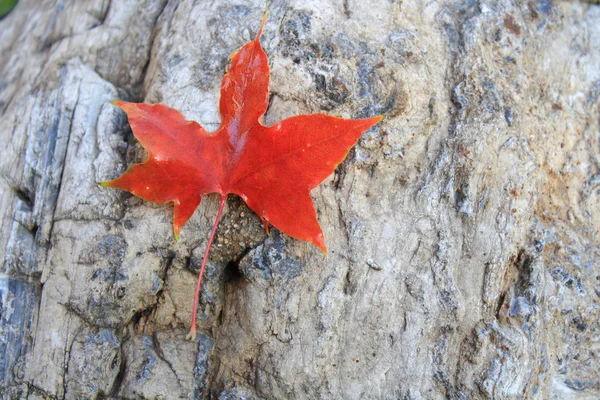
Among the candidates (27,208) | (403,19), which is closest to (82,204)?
(27,208)

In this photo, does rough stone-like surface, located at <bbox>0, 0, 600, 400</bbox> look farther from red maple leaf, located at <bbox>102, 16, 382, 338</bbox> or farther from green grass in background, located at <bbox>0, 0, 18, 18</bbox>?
green grass in background, located at <bbox>0, 0, 18, 18</bbox>

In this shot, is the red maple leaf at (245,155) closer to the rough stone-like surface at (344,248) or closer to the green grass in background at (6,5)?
the rough stone-like surface at (344,248)

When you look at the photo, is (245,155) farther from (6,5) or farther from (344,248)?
(6,5)

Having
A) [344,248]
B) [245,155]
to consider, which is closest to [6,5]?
[245,155]

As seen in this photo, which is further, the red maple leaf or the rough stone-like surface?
the rough stone-like surface

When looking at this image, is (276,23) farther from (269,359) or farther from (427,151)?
(269,359)

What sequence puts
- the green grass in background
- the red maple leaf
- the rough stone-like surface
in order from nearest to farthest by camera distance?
the red maple leaf, the rough stone-like surface, the green grass in background

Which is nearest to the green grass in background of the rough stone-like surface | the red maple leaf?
the rough stone-like surface
